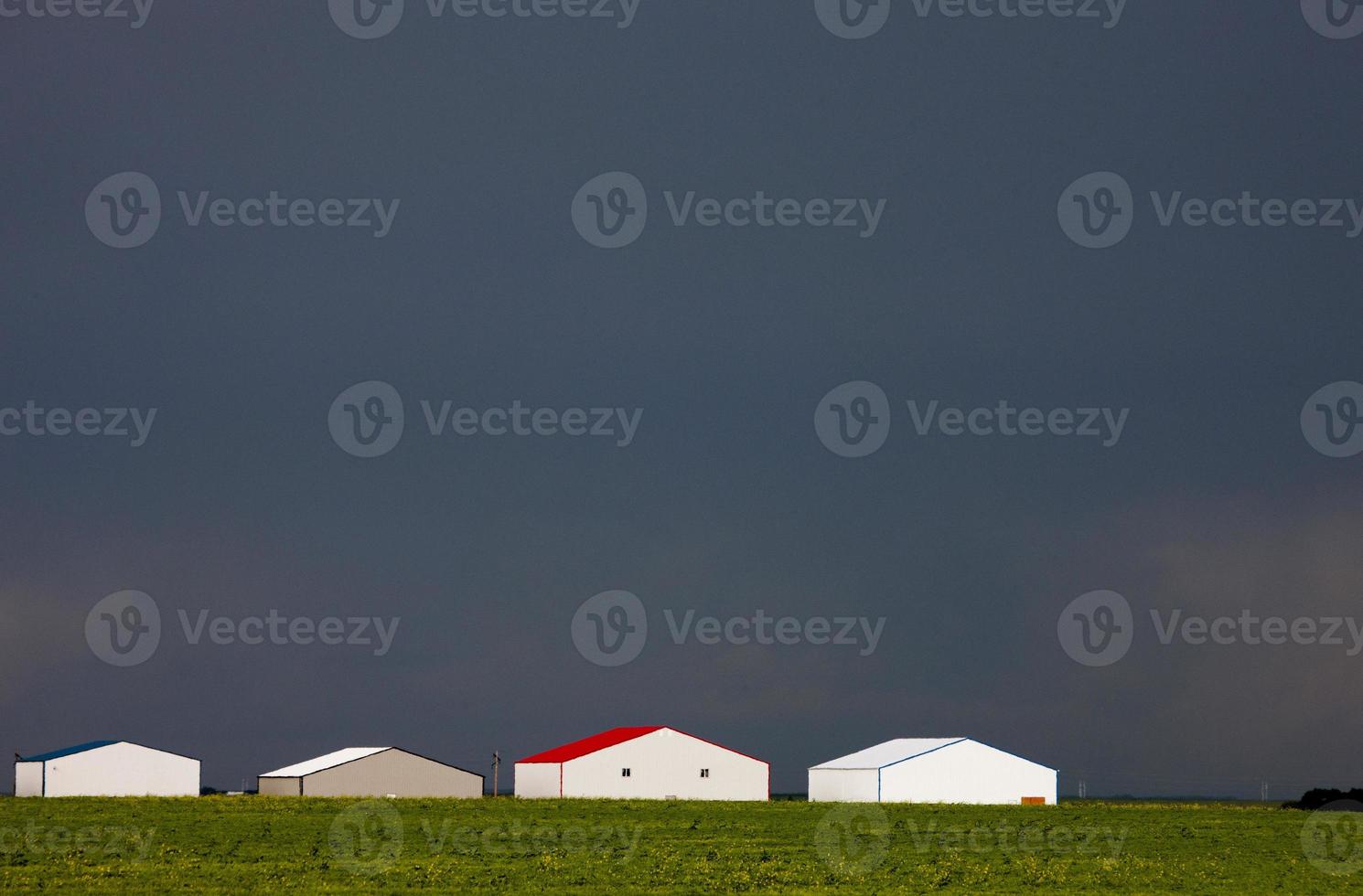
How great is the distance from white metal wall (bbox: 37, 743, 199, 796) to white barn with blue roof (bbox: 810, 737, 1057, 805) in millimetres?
40969

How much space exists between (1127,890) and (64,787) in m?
77.5

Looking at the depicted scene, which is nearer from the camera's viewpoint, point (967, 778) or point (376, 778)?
point (967, 778)

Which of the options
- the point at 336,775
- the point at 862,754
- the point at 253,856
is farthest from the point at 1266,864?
the point at 336,775

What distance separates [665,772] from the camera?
98812mm

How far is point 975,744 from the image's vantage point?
9700cm

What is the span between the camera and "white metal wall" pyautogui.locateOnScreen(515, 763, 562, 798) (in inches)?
3862

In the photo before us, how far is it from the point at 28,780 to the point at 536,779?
1269 inches

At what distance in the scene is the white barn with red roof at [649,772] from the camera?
97938mm
